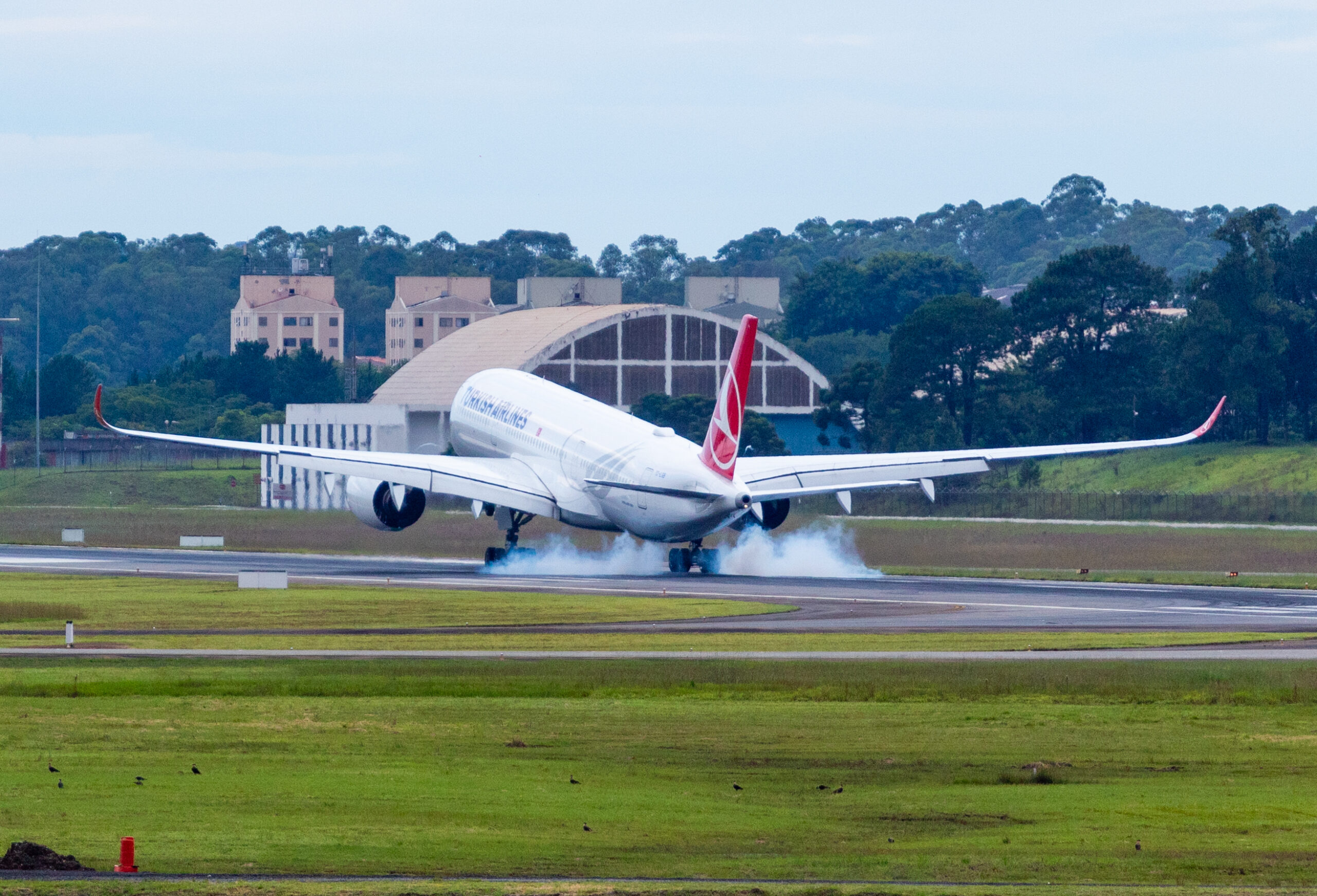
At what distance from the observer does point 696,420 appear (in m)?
138

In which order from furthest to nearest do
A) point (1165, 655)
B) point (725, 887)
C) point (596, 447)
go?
1. point (596, 447)
2. point (1165, 655)
3. point (725, 887)

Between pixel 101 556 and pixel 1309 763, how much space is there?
60705 millimetres

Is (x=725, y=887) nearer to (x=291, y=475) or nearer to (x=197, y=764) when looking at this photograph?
(x=197, y=764)

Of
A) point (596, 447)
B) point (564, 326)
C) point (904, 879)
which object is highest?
point (564, 326)

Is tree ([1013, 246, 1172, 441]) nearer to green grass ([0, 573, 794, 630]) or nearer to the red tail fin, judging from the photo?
the red tail fin

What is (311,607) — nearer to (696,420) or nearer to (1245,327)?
(1245,327)

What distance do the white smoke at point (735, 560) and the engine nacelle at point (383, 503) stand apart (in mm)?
4811

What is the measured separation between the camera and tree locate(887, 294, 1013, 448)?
13512 centimetres

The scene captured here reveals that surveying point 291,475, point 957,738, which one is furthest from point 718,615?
point 291,475

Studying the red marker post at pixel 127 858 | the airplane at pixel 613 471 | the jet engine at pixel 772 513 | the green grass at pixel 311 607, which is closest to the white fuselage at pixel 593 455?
the airplane at pixel 613 471

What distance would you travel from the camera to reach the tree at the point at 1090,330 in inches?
5335

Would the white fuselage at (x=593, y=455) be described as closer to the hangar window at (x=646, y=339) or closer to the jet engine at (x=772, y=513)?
the jet engine at (x=772, y=513)

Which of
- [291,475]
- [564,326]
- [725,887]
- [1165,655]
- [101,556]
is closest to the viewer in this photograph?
[725,887]

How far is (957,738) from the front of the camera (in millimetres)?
32250
